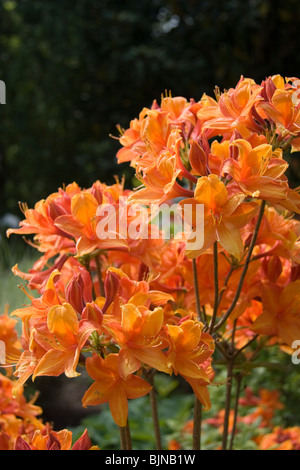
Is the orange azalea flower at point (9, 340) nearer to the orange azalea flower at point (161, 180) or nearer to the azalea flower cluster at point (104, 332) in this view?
the azalea flower cluster at point (104, 332)

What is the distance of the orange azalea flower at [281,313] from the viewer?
0.90 metres

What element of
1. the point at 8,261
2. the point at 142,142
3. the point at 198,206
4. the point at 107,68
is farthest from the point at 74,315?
the point at 107,68

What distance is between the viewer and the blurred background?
16.3 ft

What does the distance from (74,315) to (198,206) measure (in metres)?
0.23

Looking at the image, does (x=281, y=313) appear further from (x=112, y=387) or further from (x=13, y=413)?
(x=13, y=413)

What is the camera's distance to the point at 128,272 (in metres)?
0.98

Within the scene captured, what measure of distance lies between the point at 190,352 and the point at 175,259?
0.27m

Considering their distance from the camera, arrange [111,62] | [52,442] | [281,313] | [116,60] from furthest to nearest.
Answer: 1. [111,62]
2. [116,60]
3. [281,313]
4. [52,442]

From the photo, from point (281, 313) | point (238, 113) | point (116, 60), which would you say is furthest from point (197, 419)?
point (116, 60)

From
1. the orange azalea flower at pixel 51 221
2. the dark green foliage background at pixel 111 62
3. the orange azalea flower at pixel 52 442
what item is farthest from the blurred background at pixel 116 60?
the orange azalea flower at pixel 52 442

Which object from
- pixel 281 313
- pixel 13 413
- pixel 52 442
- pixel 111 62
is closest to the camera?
pixel 52 442

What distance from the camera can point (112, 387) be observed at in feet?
2.39

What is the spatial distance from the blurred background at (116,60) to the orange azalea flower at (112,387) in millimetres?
3814

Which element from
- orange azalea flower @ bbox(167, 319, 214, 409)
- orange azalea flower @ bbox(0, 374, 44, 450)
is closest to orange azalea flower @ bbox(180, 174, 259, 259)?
orange azalea flower @ bbox(167, 319, 214, 409)
